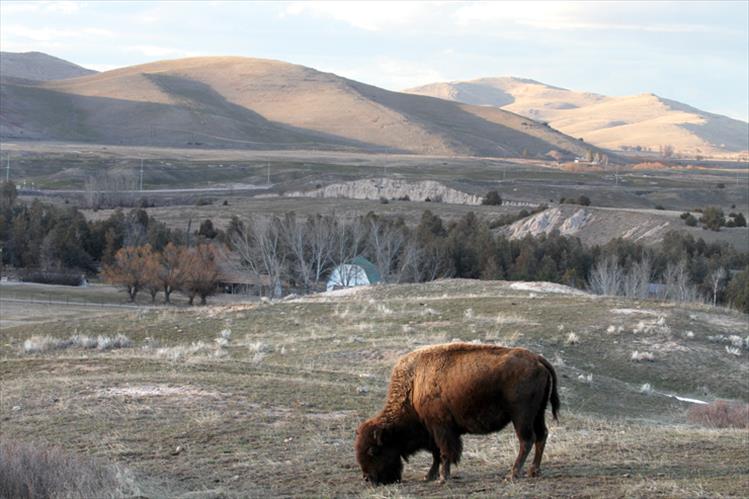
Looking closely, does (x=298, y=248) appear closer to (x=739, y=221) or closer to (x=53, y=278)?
(x=53, y=278)

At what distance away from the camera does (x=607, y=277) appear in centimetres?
5672

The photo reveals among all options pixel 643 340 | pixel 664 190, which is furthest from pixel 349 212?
pixel 643 340

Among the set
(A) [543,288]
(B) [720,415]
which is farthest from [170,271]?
(B) [720,415]

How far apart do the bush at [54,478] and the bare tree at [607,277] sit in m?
46.2

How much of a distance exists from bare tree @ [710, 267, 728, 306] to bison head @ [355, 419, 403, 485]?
46.1m

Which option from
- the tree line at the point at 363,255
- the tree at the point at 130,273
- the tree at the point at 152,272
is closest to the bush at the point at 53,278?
the tree line at the point at 363,255

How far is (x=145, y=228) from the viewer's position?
77.2 meters

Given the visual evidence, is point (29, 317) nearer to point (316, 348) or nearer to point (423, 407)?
point (316, 348)

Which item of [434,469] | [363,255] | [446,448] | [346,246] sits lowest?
[363,255]

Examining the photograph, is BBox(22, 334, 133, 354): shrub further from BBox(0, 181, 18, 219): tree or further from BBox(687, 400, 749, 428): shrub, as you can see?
BBox(0, 181, 18, 219): tree

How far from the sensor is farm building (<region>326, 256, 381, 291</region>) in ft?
202

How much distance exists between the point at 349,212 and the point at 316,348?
63978 millimetres

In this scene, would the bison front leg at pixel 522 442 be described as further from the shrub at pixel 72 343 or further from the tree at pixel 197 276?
the tree at pixel 197 276

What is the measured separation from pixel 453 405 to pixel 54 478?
428 cm
